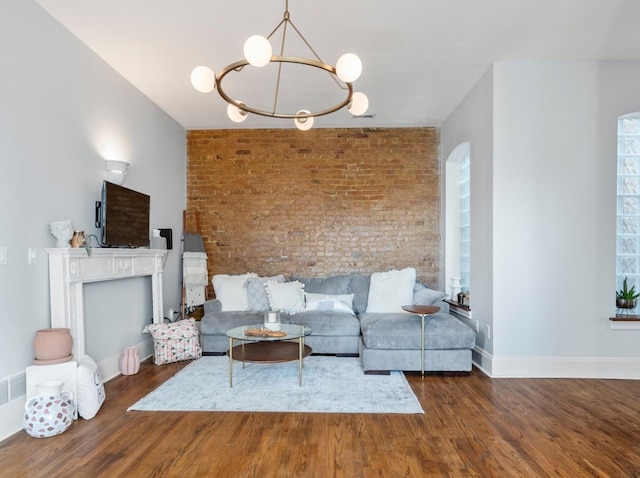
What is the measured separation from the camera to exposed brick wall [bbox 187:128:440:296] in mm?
5594

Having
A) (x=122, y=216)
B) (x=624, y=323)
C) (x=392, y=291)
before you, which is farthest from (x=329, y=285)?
(x=624, y=323)

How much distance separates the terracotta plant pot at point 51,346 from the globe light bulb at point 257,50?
221 centimetres

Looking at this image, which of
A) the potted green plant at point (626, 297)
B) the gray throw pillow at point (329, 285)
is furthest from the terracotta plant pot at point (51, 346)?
the potted green plant at point (626, 297)

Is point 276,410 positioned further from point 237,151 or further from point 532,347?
point 237,151

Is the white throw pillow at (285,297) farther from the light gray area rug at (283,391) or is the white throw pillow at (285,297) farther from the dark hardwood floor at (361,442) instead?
the dark hardwood floor at (361,442)

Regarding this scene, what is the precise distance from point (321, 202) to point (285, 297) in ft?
4.86

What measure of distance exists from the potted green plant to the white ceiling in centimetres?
206

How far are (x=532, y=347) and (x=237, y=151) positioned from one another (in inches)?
165

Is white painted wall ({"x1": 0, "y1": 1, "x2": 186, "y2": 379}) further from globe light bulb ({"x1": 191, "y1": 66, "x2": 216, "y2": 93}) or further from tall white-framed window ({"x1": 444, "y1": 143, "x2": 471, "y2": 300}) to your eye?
tall white-framed window ({"x1": 444, "y1": 143, "x2": 471, "y2": 300})

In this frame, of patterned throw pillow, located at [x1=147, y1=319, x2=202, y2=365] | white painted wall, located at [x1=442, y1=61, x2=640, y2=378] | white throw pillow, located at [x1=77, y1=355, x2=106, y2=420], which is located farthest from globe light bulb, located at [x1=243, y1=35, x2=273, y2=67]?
patterned throw pillow, located at [x1=147, y1=319, x2=202, y2=365]

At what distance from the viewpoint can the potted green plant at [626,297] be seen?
379 cm

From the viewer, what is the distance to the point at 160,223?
4.91m

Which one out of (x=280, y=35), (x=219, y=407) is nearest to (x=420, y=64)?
(x=280, y=35)

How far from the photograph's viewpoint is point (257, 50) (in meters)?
2.06
